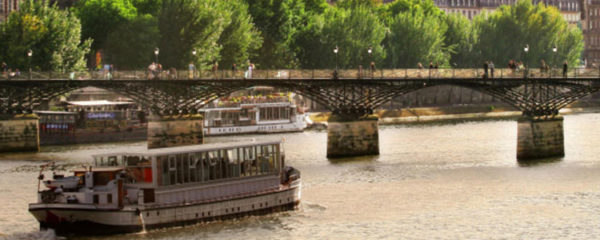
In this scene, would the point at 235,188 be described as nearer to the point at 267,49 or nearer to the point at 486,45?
the point at 267,49

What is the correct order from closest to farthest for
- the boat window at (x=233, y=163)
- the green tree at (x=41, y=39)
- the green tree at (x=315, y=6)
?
the boat window at (x=233, y=163)
the green tree at (x=41, y=39)
the green tree at (x=315, y=6)

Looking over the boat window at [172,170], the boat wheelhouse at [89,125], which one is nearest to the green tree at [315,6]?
the boat wheelhouse at [89,125]

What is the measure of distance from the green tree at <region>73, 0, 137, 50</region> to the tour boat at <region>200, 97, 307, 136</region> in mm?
14483

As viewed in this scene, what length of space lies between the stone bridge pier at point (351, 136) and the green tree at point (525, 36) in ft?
279

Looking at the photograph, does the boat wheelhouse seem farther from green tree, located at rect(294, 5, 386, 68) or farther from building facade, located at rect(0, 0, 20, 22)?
green tree, located at rect(294, 5, 386, 68)

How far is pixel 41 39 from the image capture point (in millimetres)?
128750

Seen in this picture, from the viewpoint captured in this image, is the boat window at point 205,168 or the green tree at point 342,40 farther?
the green tree at point 342,40

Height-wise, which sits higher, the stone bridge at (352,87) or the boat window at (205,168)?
the stone bridge at (352,87)

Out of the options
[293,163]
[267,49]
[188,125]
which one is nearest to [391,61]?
[267,49]

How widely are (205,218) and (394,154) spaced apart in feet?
144

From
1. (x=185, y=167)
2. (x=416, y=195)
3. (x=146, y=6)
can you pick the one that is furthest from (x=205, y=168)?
(x=146, y=6)

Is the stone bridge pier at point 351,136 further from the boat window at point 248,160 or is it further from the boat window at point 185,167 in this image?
the boat window at point 185,167

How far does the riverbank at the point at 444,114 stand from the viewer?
6211 inches

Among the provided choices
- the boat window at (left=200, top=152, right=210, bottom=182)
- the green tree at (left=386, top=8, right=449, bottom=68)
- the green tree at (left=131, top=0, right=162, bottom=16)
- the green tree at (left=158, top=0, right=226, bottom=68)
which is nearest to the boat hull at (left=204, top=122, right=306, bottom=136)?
the green tree at (left=158, top=0, right=226, bottom=68)
